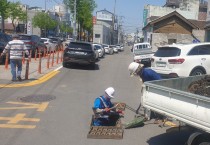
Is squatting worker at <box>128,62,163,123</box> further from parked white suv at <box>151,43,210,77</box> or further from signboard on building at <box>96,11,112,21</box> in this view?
signboard on building at <box>96,11,112,21</box>

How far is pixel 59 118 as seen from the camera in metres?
8.51

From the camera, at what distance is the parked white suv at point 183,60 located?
13.9 metres

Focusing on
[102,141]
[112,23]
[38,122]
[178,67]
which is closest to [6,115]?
[38,122]

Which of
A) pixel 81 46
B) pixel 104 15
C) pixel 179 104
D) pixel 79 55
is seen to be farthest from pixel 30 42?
pixel 104 15

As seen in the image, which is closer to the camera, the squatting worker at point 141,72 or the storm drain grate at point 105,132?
the storm drain grate at point 105,132

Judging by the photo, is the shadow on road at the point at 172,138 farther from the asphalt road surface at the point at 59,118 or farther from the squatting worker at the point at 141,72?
the squatting worker at the point at 141,72

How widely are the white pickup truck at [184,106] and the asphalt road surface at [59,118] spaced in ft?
3.87

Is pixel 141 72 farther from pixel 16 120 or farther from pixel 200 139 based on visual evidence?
pixel 16 120

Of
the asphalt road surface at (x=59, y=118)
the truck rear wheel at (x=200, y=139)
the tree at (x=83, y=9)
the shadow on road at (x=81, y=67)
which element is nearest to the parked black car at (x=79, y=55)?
the shadow on road at (x=81, y=67)

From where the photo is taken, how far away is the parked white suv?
13914mm

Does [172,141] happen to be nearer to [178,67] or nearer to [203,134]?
[203,134]

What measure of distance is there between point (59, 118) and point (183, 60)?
691 cm

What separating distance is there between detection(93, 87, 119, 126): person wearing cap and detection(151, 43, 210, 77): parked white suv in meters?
6.51

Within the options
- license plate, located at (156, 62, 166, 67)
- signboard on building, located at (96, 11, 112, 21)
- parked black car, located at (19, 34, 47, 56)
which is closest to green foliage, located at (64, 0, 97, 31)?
parked black car, located at (19, 34, 47, 56)
